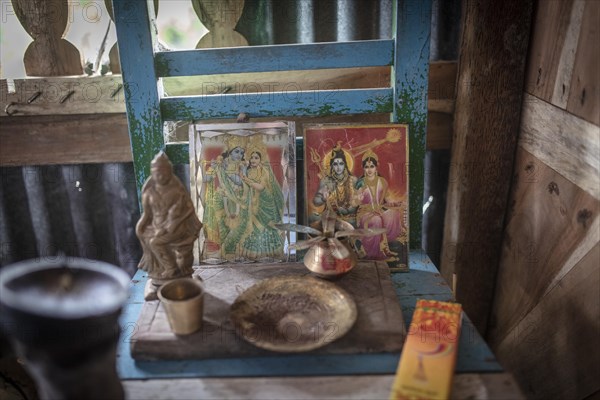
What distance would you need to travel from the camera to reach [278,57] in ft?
5.84

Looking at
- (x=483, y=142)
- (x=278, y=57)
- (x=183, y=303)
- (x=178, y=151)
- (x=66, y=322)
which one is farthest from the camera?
(x=483, y=142)

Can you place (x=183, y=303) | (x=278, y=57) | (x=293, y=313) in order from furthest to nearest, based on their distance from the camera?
(x=278, y=57) < (x=293, y=313) < (x=183, y=303)

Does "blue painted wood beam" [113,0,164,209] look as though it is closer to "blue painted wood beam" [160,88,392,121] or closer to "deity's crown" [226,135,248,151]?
"blue painted wood beam" [160,88,392,121]

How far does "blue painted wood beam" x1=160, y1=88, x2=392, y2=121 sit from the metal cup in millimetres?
651

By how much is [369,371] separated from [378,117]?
1160 mm

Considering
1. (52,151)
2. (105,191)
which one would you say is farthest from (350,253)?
(52,151)

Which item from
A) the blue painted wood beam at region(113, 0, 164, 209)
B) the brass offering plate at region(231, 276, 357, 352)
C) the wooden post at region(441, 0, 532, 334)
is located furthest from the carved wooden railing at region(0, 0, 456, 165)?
the brass offering plate at region(231, 276, 357, 352)

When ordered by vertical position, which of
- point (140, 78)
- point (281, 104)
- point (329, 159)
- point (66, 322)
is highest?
point (140, 78)

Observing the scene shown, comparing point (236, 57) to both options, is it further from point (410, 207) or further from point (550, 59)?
point (550, 59)

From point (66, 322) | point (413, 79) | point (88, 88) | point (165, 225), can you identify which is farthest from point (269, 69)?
point (66, 322)

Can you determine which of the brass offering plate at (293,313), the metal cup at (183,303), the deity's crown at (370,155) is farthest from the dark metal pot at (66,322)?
the deity's crown at (370,155)

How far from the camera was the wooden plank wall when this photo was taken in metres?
1.56

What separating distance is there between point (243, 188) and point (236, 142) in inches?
6.7

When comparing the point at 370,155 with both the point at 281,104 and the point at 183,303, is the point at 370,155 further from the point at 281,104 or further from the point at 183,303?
the point at 183,303
